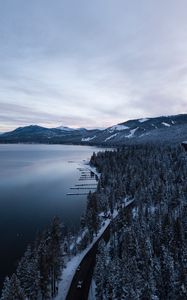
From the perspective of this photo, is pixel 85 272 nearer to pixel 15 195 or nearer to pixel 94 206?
pixel 94 206

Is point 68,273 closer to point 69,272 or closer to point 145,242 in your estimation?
point 69,272

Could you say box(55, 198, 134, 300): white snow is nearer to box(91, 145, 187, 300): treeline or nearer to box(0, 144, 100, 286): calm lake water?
box(91, 145, 187, 300): treeline

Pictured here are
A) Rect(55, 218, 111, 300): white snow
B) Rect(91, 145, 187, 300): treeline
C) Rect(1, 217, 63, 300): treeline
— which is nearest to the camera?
Rect(1, 217, 63, 300): treeline

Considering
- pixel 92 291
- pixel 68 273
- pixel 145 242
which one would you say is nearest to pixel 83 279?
pixel 68 273

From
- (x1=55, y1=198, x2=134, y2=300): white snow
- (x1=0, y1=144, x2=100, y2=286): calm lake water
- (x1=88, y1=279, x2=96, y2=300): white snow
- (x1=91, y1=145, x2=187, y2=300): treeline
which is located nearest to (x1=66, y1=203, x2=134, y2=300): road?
(x1=88, y1=279, x2=96, y2=300): white snow

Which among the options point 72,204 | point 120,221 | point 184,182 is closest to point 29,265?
point 120,221

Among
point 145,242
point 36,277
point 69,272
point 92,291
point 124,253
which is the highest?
point 36,277
